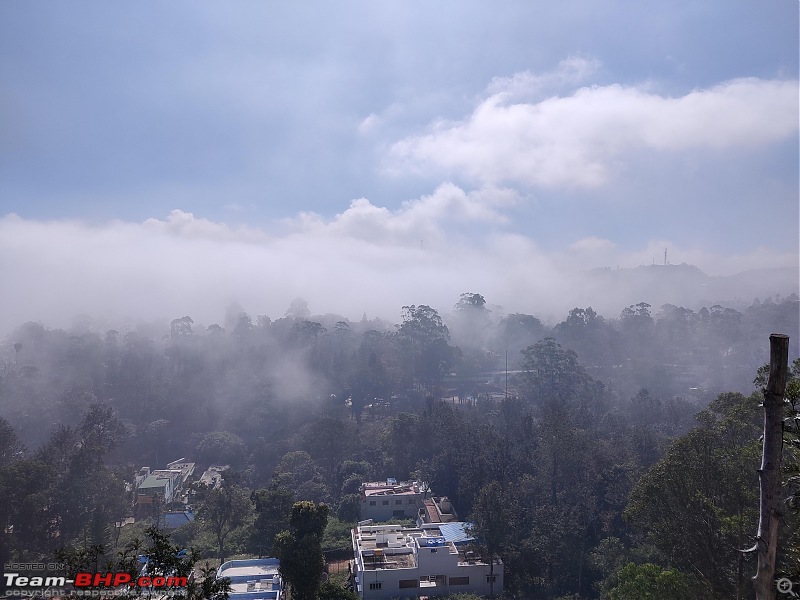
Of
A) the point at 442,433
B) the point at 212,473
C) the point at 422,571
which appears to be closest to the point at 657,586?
the point at 422,571

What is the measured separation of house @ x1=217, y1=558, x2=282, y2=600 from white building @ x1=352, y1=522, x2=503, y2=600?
294 cm

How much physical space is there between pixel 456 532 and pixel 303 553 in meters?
7.56

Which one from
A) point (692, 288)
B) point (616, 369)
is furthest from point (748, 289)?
point (616, 369)

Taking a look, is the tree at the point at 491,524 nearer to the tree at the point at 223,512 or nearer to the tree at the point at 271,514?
the tree at the point at 271,514

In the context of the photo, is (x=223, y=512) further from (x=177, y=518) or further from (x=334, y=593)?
(x=334, y=593)

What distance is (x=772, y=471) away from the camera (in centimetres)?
501

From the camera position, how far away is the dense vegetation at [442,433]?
1337cm

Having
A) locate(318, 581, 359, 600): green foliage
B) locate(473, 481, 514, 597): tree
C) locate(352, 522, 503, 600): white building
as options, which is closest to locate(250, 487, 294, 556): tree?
locate(352, 522, 503, 600): white building

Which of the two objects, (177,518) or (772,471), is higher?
(772,471)

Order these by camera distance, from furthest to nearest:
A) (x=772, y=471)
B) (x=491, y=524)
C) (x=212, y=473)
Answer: (x=212, y=473)
(x=491, y=524)
(x=772, y=471)

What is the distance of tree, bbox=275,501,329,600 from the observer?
15.9m

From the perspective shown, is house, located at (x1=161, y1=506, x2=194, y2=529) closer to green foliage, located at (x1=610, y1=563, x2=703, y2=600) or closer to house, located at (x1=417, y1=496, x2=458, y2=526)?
house, located at (x1=417, y1=496, x2=458, y2=526)

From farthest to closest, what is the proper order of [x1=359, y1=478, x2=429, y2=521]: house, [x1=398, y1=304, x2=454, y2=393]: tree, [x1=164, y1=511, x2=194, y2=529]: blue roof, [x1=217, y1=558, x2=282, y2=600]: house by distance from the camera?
[x1=398, y1=304, x2=454, y2=393]: tree, [x1=359, y1=478, x2=429, y2=521]: house, [x1=164, y1=511, x2=194, y2=529]: blue roof, [x1=217, y1=558, x2=282, y2=600]: house

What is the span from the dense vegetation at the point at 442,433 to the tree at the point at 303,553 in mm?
717
